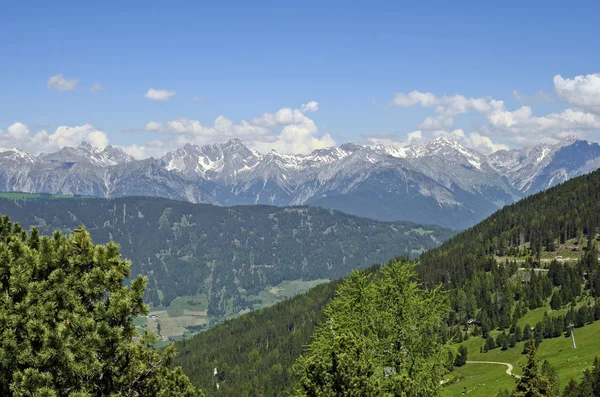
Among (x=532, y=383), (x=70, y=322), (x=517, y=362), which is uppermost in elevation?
(x=70, y=322)

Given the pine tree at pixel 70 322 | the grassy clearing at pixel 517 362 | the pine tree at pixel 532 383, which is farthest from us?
the grassy clearing at pixel 517 362

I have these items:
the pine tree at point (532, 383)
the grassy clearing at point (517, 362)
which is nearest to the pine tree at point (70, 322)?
the pine tree at point (532, 383)

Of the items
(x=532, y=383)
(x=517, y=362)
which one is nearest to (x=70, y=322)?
(x=532, y=383)

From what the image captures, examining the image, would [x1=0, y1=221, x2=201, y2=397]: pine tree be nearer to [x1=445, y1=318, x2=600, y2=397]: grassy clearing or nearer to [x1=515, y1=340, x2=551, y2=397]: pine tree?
[x1=515, y1=340, x2=551, y2=397]: pine tree

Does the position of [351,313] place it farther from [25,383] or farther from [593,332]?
[593,332]

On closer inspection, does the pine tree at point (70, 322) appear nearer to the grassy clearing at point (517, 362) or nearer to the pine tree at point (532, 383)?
the pine tree at point (532, 383)

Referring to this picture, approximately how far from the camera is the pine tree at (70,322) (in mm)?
19328

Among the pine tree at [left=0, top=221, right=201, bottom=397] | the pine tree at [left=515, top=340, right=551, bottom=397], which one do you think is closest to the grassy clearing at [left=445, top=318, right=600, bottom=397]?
the pine tree at [left=515, top=340, right=551, bottom=397]

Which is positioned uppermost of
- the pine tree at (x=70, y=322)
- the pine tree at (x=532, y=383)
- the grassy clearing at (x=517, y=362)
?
the pine tree at (x=70, y=322)

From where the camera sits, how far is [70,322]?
2058 centimetres

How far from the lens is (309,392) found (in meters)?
35.8

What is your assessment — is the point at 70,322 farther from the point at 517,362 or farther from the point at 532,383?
the point at 517,362

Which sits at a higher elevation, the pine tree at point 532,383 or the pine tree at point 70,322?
the pine tree at point 70,322

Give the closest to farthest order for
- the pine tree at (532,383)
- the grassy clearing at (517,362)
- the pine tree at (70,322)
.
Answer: the pine tree at (70,322)
the pine tree at (532,383)
the grassy clearing at (517,362)
